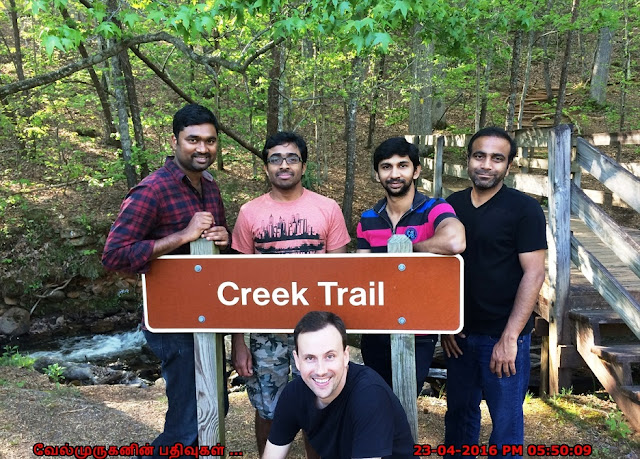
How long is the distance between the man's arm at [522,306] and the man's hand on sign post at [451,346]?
0.24 metres

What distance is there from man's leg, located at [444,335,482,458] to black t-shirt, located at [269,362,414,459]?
865 millimetres

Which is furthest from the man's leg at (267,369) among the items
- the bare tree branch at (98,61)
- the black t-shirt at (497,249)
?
the bare tree branch at (98,61)

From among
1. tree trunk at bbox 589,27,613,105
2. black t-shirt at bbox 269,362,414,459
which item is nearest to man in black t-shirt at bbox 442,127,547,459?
black t-shirt at bbox 269,362,414,459

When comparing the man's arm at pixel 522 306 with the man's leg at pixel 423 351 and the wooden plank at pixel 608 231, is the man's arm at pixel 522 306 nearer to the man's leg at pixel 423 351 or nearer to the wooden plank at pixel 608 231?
the man's leg at pixel 423 351

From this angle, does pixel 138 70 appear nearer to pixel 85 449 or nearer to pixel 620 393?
pixel 85 449

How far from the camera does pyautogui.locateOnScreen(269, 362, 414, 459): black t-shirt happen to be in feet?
5.95

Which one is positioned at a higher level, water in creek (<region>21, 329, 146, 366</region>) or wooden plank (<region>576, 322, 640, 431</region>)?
wooden plank (<region>576, 322, 640, 431</region>)

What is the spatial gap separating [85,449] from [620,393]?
12.1 feet

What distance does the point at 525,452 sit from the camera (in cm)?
326

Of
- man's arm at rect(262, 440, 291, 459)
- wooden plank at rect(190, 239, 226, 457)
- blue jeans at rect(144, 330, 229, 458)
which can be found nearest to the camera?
man's arm at rect(262, 440, 291, 459)

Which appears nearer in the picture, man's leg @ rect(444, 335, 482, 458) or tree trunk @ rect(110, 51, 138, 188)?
man's leg @ rect(444, 335, 482, 458)

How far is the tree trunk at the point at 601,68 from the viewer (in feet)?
52.3

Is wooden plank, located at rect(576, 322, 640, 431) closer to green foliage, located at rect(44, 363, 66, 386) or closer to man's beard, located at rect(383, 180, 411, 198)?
man's beard, located at rect(383, 180, 411, 198)

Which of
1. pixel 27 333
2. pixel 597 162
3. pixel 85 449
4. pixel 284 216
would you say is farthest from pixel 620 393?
pixel 27 333
